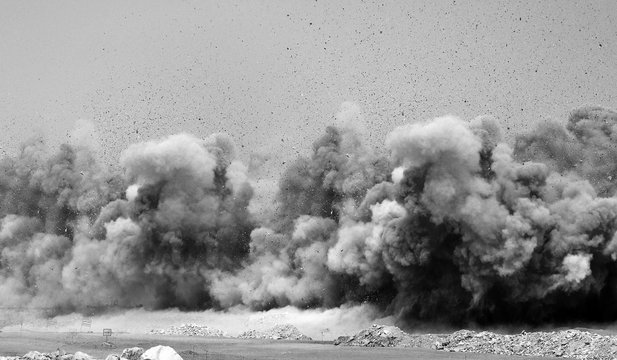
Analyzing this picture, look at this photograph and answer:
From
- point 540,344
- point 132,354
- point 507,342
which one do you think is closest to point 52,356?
point 132,354

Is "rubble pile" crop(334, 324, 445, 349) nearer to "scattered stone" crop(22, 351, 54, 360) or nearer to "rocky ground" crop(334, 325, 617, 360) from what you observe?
"rocky ground" crop(334, 325, 617, 360)

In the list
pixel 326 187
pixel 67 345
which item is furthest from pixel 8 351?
pixel 326 187

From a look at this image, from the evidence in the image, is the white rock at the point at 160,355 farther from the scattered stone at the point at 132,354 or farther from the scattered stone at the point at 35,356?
the scattered stone at the point at 35,356

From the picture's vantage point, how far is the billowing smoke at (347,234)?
113250 mm

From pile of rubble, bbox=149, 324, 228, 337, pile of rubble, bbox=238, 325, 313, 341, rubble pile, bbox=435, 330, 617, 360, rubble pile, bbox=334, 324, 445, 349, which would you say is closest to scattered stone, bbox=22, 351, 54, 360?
rubble pile, bbox=334, 324, 445, 349

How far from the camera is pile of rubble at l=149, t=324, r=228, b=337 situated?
134 metres

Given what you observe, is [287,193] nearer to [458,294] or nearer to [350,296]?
[350,296]

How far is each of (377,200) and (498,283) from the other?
23.7 meters

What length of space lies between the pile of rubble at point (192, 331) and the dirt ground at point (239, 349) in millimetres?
16096

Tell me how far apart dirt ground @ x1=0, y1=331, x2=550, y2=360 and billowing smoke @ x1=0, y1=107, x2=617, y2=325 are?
2229 cm

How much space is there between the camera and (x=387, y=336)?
105312 millimetres

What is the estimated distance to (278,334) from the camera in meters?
126

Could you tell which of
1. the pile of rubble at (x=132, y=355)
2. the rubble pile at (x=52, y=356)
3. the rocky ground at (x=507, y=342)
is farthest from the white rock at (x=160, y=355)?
the rocky ground at (x=507, y=342)

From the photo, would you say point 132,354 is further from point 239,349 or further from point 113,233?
point 113,233
